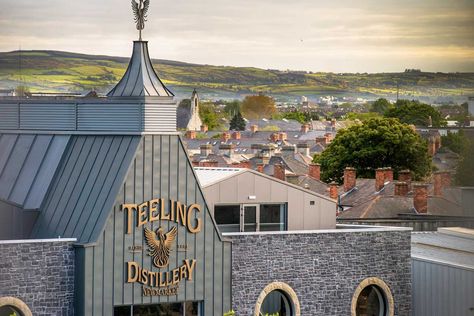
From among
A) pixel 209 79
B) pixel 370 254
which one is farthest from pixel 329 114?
pixel 370 254

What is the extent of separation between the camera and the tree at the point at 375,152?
3664 inches

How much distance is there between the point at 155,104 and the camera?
33.4 m

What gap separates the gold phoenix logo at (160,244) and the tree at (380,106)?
105862 millimetres

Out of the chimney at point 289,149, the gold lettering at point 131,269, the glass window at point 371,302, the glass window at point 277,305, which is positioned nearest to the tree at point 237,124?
the chimney at point 289,149

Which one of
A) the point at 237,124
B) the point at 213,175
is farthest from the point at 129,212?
the point at 237,124

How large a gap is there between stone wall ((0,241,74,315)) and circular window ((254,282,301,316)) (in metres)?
5.15

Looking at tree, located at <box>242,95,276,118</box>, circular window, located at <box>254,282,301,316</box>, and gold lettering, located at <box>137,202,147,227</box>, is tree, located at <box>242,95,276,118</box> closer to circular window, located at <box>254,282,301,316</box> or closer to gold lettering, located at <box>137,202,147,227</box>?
circular window, located at <box>254,282,301,316</box>

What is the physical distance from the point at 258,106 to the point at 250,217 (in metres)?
150

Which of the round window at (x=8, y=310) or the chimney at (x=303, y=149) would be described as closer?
the round window at (x=8, y=310)

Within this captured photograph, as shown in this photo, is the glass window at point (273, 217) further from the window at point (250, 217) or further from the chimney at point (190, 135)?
the chimney at point (190, 135)

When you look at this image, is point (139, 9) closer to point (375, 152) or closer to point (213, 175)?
point (213, 175)

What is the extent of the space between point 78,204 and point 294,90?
12283 centimetres

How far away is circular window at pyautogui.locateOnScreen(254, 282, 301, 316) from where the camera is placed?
3500 centimetres

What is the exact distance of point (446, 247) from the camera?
37.1m
